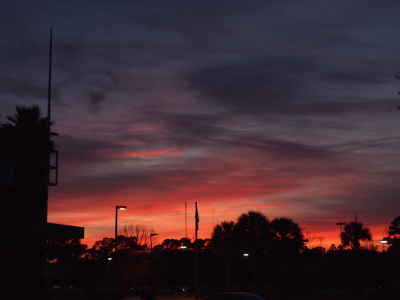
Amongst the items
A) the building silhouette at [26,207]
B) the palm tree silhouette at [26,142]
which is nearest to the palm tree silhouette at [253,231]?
the building silhouette at [26,207]

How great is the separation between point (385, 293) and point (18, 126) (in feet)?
141

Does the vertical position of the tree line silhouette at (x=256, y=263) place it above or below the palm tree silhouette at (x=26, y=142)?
below

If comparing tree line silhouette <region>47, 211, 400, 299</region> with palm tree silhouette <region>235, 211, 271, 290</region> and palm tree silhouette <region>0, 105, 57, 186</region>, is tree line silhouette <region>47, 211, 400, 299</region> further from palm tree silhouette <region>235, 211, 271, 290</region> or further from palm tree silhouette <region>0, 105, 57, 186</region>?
palm tree silhouette <region>0, 105, 57, 186</region>

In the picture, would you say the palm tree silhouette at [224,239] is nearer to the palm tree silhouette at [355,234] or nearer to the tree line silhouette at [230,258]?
the tree line silhouette at [230,258]

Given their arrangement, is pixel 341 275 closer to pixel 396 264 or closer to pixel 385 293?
pixel 396 264

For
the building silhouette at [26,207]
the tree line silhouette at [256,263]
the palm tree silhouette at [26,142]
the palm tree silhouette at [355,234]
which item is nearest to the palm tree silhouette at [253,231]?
the tree line silhouette at [256,263]

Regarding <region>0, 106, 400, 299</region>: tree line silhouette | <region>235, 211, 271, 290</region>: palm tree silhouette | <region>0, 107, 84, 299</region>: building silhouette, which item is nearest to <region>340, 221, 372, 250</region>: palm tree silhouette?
<region>0, 106, 400, 299</region>: tree line silhouette

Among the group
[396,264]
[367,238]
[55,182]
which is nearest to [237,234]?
[367,238]

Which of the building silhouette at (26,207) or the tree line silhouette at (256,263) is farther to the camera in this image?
the tree line silhouette at (256,263)

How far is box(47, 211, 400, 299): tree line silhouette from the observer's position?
66375 millimetres

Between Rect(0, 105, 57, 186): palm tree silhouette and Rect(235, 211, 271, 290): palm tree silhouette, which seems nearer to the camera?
Answer: Rect(0, 105, 57, 186): palm tree silhouette

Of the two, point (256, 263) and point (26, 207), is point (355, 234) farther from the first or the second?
point (26, 207)

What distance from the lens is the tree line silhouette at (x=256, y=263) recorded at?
66375 mm

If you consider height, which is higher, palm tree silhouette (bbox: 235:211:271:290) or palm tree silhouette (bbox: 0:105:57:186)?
palm tree silhouette (bbox: 0:105:57:186)
